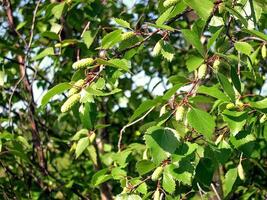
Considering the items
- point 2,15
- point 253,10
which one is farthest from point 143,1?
point 253,10

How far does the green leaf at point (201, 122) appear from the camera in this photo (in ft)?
3.85

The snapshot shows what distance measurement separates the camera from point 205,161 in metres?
1.31

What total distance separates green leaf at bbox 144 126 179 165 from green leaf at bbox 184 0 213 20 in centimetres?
29

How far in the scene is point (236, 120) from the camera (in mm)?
1240

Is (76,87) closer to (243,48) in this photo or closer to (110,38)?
(110,38)

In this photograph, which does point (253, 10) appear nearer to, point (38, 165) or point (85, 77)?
point (85, 77)

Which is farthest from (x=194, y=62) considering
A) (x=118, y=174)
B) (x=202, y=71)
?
(x=118, y=174)

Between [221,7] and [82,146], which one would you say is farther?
[82,146]

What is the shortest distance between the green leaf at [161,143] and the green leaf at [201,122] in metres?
0.06

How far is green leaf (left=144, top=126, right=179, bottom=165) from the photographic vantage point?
3.78ft

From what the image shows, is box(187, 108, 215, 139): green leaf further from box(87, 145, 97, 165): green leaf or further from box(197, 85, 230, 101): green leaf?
box(87, 145, 97, 165): green leaf

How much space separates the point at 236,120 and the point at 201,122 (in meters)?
0.11

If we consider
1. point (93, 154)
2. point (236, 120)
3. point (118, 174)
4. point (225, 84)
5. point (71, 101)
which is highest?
point (71, 101)

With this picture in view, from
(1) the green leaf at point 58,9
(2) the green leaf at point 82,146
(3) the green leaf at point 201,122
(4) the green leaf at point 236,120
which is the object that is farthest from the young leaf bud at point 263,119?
(1) the green leaf at point 58,9
